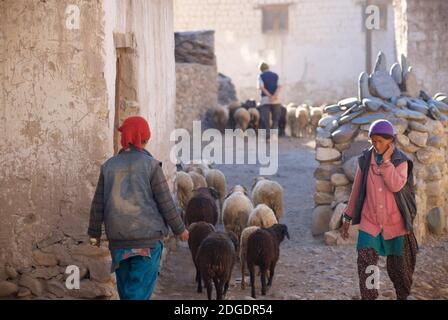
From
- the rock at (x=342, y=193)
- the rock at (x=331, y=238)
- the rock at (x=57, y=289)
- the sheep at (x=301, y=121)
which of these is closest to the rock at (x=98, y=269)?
the rock at (x=57, y=289)

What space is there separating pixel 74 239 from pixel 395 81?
4.69m

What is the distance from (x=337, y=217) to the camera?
26.0 feet

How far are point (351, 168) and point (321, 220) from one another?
2.54 feet

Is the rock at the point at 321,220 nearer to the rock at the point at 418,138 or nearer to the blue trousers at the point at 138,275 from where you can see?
the rock at the point at 418,138

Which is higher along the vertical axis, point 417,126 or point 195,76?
point 195,76

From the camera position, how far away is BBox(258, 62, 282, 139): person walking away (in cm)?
1583

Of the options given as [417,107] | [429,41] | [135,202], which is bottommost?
[135,202]

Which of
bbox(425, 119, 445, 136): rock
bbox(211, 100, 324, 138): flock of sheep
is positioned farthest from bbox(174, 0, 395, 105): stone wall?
bbox(425, 119, 445, 136): rock

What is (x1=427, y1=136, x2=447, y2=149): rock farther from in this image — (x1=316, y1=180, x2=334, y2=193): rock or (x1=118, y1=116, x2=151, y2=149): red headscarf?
(x1=118, y1=116, x2=151, y2=149): red headscarf

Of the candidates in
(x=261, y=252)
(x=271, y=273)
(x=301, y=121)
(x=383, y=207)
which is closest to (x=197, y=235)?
(x=261, y=252)

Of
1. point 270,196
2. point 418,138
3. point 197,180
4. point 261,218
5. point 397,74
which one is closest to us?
point 261,218

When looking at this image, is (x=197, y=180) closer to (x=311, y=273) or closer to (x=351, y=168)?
(x=351, y=168)

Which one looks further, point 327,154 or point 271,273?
point 327,154

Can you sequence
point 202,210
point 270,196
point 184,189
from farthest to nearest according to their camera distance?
point 184,189 < point 270,196 < point 202,210
